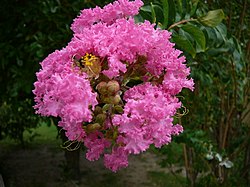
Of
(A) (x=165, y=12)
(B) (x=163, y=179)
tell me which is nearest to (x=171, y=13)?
(A) (x=165, y=12)

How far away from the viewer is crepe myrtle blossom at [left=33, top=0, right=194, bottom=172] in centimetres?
75

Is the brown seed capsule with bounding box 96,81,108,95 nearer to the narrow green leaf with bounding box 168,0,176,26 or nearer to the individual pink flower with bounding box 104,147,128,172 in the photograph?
the individual pink flower with bounding box 104,147,128,172

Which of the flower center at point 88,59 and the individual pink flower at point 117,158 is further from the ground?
the flower center at point 88,59

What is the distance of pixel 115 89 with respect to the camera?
31.1 inches

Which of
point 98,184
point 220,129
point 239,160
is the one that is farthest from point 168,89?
point 98,184

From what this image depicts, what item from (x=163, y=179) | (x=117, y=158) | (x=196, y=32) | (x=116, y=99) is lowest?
(x=163, y=179)

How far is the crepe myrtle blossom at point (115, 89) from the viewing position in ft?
2.46

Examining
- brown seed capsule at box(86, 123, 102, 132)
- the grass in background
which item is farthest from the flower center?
the grass in background

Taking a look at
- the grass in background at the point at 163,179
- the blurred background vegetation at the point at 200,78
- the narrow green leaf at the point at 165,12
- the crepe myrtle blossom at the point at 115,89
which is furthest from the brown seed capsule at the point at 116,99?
the grass in background at the point at 163,179

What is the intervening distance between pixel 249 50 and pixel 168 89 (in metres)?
2.52

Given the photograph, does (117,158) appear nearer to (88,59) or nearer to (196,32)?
(88,59)

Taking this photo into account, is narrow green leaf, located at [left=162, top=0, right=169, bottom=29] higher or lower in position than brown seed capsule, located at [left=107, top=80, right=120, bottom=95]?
higher

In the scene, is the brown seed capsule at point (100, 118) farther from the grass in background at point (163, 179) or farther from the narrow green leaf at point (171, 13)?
the grass in background at point (163, 179)

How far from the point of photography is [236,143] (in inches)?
136
